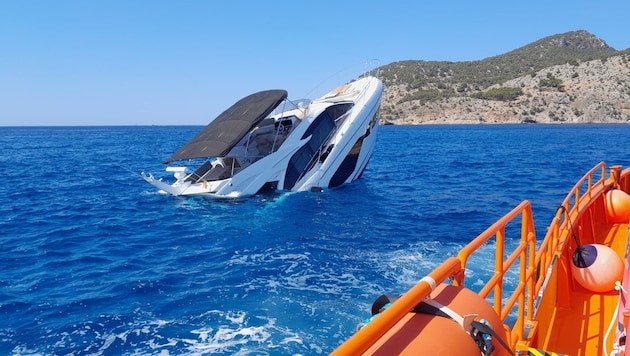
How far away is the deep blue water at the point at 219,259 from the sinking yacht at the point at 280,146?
81 cm

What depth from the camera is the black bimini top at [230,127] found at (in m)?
17.1

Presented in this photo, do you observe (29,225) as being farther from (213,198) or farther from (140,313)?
(140,313)

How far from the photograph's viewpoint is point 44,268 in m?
10.6

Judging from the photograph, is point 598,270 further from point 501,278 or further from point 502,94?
point 502,94

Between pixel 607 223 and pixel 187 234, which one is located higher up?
pixel 607 223

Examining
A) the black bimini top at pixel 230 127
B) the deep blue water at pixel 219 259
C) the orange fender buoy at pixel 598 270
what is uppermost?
the black bimini top at pixel 230 127

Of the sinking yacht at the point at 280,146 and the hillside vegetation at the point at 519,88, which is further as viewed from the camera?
the hillside vegetation at the point at 519,88

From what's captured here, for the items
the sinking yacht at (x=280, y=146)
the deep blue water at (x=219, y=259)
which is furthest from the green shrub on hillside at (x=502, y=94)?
the sinking yacht at (x=280, y=146)

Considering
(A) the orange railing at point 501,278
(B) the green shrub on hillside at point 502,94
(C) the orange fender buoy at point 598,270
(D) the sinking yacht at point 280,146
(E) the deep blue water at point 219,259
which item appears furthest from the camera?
(B) the green shrub on hillside at point 502,94

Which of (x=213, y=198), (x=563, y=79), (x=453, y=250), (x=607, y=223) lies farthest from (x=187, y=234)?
(x=563, y=79)

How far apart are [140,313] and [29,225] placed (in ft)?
31.2

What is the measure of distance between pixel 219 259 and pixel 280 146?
347 inches

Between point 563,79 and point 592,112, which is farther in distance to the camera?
point 563,79

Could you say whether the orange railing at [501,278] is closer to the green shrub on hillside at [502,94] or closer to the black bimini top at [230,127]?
the black bimini top at [230,127]
